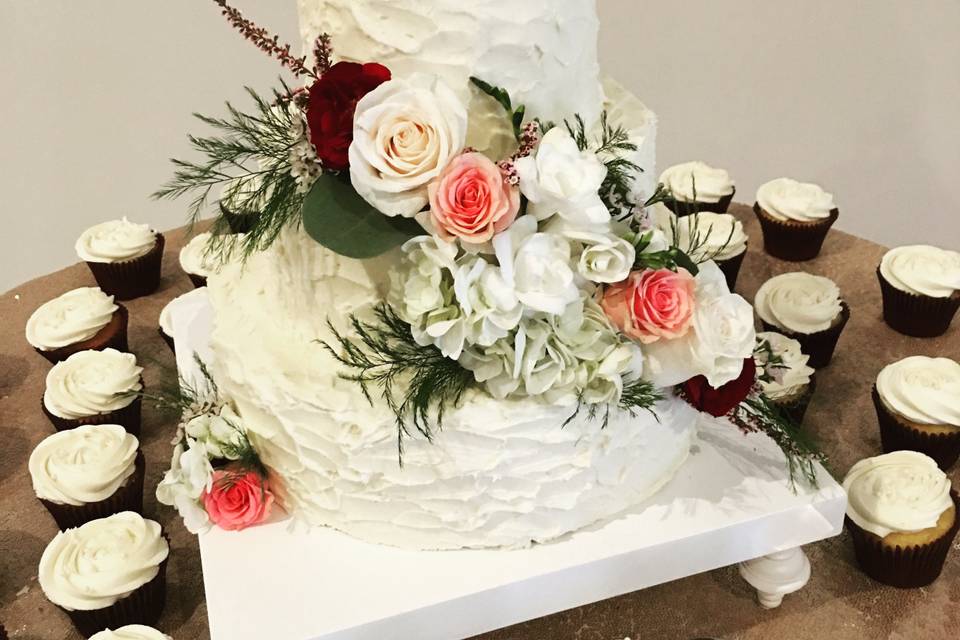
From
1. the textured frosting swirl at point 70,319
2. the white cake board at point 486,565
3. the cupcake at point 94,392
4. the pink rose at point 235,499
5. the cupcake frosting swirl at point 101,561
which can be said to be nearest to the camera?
the white cake board at point 486,565

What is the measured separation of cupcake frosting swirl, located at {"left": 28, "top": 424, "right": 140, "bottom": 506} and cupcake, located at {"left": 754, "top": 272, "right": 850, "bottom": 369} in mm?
1927

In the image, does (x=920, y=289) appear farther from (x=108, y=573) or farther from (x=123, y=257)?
(x=123, y=257)

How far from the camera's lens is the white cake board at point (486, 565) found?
2.19 m

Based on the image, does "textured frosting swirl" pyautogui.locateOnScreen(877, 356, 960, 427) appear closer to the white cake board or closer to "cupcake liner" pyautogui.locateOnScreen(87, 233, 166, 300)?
the white cake board

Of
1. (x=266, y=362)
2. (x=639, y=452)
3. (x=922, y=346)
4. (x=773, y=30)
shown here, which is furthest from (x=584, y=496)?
(x=773, y=30)

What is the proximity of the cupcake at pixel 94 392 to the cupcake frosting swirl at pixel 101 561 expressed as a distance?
50 cm

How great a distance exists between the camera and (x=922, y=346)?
3318mm

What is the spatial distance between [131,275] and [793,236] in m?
2.33

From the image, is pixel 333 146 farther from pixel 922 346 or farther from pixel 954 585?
pixel 922 346

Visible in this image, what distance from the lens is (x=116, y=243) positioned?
142 inches

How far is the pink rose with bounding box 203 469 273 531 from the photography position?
7.64 feet

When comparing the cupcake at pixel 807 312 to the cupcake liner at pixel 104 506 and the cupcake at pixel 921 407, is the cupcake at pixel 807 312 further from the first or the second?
the cupcake liner at pixel 104 506

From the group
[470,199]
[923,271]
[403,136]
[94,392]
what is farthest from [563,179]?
[923,271]

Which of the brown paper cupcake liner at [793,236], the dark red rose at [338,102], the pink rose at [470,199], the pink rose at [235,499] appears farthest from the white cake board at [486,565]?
the brown paper cupcake liner at [793,236]
